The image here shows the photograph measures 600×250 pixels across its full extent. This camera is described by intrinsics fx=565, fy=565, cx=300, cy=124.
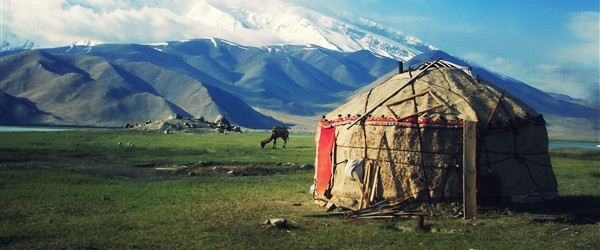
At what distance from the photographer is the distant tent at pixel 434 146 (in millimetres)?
15219

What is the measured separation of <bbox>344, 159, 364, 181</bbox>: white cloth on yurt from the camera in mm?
15539

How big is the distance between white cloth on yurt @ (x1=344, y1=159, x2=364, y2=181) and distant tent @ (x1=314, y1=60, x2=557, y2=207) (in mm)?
28

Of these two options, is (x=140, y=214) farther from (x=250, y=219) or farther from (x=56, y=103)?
(x=56, y=103)

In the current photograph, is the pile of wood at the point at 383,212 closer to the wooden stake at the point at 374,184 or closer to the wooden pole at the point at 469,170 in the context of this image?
the wooden stake at the point at 374,184

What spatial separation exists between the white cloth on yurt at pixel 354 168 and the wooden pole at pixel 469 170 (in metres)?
2.76

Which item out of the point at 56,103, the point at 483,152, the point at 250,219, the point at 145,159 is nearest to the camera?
the point at 250,219

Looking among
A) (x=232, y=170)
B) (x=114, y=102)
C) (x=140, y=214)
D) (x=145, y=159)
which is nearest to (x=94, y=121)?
(x=114, y=102)

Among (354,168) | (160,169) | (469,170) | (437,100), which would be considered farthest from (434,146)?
(160,169)

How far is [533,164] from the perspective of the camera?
16.3m

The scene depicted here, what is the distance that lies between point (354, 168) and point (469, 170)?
3.04 metres

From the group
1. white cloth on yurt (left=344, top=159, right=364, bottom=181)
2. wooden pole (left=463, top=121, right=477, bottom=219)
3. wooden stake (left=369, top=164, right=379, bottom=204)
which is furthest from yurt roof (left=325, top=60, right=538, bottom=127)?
wooden stake (left=369, top=164, right=379, bottom=204)

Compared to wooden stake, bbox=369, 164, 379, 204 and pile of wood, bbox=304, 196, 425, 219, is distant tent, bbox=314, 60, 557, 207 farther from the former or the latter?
pile of wood, bbox=304, 196, 425, 219

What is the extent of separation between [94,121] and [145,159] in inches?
4193

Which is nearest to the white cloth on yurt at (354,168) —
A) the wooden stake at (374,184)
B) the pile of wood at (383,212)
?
the wooden stake at (374,184)
